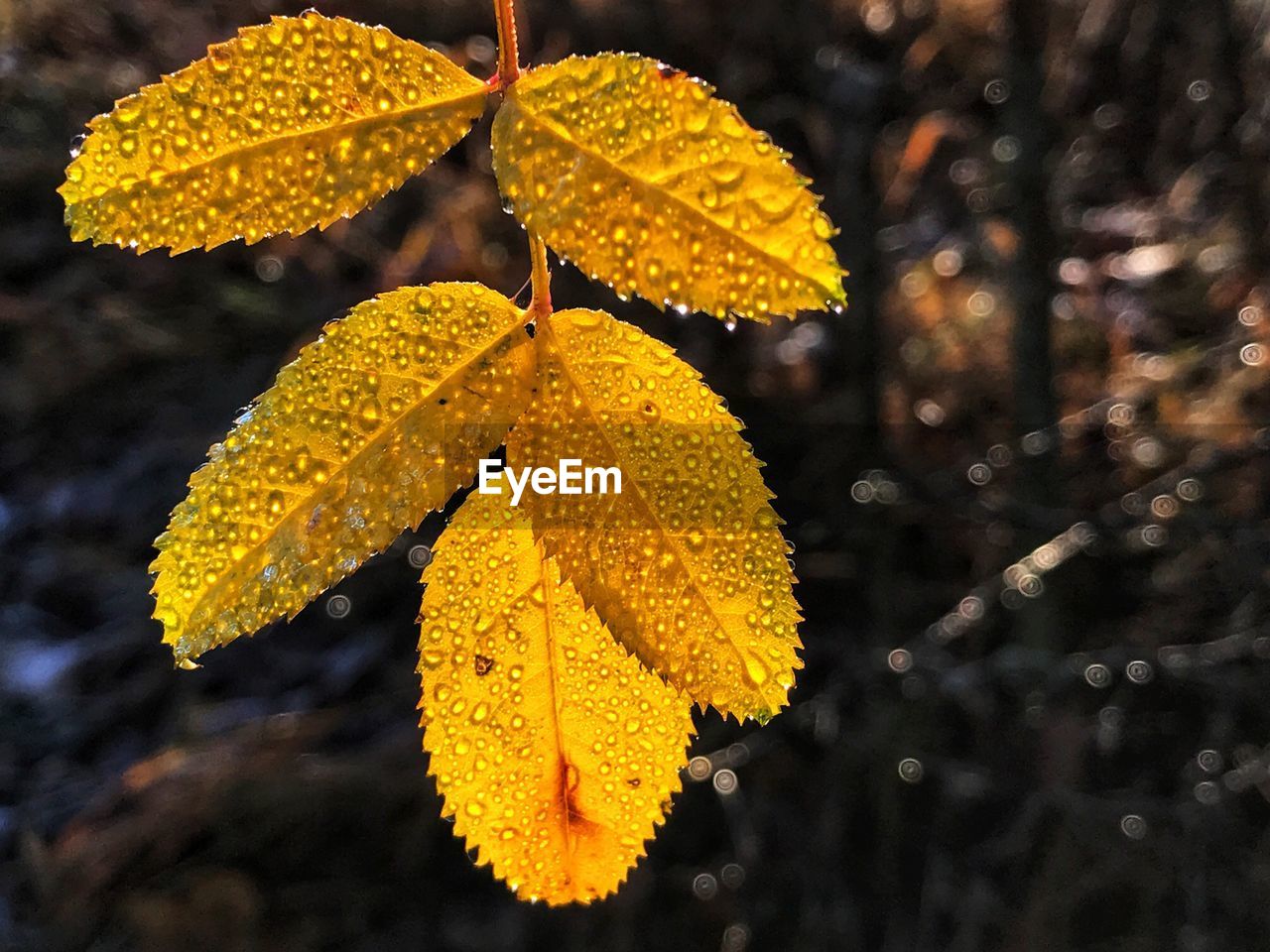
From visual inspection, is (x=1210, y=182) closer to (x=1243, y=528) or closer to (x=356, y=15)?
(x=1243, y=528)

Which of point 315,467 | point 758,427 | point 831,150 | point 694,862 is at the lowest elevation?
point 694,862

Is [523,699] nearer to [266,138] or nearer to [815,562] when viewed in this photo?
[266,138]

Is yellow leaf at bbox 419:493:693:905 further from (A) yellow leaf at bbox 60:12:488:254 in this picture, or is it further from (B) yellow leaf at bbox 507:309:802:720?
(A) yellow leaf at bbox 60:12:488:254

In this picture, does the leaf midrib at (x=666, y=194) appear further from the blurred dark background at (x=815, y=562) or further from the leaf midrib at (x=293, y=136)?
the blurred dark background at (x=815, y=562)

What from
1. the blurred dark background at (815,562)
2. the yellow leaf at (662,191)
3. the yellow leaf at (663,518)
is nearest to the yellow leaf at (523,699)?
the yellow leaf at (663,518)

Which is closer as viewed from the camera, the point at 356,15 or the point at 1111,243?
the point at 356,15

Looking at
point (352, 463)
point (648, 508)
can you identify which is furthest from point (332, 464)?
point (648, 508)

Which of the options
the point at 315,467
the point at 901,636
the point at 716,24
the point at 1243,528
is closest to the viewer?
the point at 315,467

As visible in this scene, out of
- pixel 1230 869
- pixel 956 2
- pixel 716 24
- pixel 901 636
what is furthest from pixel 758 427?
pixel 1230 869
